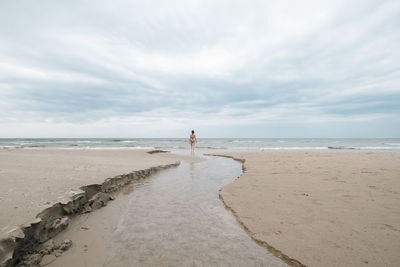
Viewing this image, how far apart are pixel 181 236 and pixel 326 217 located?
2297 mm

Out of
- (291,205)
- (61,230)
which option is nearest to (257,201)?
(291,205)

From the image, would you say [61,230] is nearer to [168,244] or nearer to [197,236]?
[168,244]

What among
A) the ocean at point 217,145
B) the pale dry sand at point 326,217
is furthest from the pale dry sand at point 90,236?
the ocean at point 217,145

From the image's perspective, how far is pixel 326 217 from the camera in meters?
3.15

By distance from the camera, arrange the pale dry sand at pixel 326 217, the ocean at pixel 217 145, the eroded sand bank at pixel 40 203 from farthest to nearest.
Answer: the ocean at pixel 217 145
the pale dry sand at pixel 326 217
the eroded sand bank at pixel 40 203

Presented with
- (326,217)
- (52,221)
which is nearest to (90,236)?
(52,221)

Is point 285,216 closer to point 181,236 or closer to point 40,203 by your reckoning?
point 181,236

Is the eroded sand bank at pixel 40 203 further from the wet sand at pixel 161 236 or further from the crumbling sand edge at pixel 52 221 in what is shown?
the wet sand at pixel 161 236

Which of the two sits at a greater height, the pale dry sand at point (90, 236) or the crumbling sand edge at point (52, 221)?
the crumbling sand edge at point (52, 221)

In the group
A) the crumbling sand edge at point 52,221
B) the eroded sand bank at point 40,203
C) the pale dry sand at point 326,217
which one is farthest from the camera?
the pale dry sand at point 326,217

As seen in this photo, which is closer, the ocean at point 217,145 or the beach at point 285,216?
the beach at point 285,216

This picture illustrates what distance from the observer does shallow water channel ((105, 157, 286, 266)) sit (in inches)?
89.7

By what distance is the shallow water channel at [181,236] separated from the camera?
2.28 m

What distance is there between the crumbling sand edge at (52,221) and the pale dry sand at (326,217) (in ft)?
8.83
